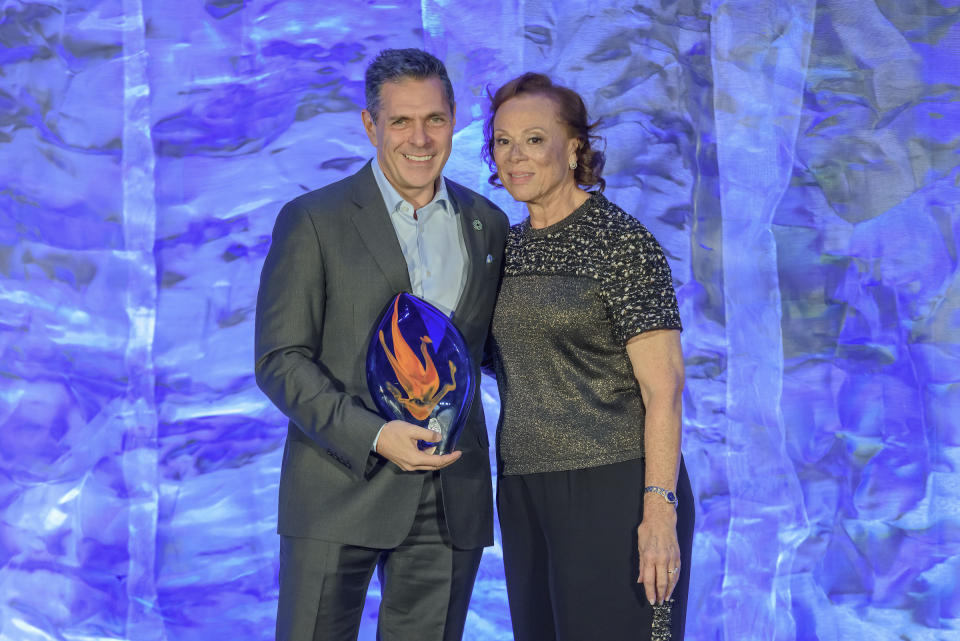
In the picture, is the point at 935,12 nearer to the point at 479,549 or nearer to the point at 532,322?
the point at 532,322

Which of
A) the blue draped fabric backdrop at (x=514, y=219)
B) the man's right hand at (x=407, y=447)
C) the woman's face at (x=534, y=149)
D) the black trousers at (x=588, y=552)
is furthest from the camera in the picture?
the blue draped fabric backdrop at (x=514, y=219)

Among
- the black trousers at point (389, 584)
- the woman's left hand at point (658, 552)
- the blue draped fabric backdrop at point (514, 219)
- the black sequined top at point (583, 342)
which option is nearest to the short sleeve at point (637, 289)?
the black sequined top at point (583, 342)

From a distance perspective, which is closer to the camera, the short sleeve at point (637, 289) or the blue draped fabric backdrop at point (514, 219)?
the short sleeve at point (637, 289)

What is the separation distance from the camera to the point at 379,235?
5.05ft

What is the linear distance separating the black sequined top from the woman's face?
4.1 inches

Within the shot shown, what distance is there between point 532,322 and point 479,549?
1.40ft

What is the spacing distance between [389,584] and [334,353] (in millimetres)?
423

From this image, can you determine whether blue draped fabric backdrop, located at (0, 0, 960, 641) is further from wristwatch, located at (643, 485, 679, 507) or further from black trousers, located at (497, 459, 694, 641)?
wristwatch, located at (643, 485, 679, 507)

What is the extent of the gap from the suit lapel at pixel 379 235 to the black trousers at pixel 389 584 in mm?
349

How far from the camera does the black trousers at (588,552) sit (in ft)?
4.92

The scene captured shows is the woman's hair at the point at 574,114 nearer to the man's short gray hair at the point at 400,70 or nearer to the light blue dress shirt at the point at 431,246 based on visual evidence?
the man's short gray hair at the point at 400,70

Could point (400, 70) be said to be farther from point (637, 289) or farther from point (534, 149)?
point (637, 289)

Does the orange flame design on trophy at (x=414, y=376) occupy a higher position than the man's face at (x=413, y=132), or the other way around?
the man's face at (x=413, y=132)

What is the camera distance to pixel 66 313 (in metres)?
2.47
